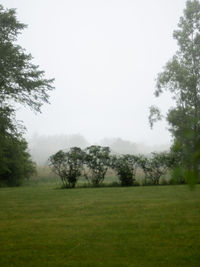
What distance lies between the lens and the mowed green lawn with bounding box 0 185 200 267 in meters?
3.40

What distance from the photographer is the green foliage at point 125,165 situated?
11875 millimetres

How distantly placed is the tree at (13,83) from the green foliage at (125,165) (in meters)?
4.69

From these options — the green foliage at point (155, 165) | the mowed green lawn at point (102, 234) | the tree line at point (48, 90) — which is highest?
the tree line at point (48, 90)

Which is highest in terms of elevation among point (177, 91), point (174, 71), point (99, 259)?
point (174, 71)

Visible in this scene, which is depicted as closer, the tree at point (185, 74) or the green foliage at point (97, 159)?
the green foliage at point (97, 159)

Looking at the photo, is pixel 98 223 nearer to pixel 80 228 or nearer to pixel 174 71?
pixel 80 228

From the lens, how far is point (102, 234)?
437 cm

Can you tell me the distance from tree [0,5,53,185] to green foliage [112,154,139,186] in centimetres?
469

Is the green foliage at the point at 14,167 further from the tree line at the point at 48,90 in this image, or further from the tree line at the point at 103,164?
the tree line at the point at 103,164

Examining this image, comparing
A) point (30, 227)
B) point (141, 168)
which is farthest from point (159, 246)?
point (141, 168)

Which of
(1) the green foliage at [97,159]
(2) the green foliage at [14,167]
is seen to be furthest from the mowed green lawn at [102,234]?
(2) the green foliage at [14,167]

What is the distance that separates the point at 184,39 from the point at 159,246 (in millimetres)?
15312

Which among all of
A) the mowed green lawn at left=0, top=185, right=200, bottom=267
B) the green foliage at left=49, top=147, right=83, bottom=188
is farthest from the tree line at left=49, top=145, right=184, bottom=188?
the mowed green lawn at left=0, top=185, right=200, bottom=267

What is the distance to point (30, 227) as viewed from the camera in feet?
16.4
